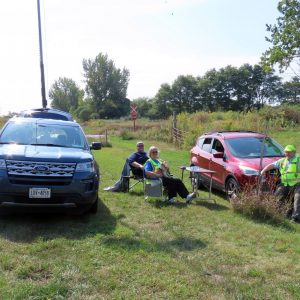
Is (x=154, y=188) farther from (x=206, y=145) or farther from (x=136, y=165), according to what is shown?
(x=206, y=145)

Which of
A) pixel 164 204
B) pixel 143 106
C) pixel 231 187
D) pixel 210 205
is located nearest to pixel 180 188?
pixel 164 204

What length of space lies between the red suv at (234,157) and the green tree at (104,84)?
7778cm

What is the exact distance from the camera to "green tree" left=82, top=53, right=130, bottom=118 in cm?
8838

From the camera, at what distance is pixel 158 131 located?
3106 centimetres

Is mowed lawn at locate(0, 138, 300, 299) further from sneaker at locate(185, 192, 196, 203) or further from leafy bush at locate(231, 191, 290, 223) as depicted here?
sneaker at locate(185, 192, 196, 203)

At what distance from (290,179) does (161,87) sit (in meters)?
92.9

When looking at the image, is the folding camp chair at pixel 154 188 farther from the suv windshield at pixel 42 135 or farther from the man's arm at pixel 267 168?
the man's arm at pixel 267 168

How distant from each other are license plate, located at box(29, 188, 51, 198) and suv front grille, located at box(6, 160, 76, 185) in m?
0.12

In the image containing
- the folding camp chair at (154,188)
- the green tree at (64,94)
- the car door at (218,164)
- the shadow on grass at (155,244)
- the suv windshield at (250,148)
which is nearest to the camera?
the shadow on grass at (155,244)

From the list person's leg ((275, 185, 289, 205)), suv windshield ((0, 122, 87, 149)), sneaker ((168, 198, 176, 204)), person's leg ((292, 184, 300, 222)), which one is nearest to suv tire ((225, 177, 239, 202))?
person's leg ((275, 185, 289, 205))

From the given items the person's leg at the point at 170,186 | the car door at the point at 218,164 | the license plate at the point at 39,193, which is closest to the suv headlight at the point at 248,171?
the car door at the point at 218,164

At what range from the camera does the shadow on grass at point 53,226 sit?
588 cm

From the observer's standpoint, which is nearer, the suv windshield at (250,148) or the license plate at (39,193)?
the license plate at (39,193)

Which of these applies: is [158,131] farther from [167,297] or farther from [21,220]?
[167,297]
